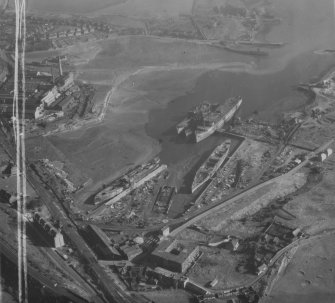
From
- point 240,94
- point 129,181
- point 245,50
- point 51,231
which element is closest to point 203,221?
point 129,181

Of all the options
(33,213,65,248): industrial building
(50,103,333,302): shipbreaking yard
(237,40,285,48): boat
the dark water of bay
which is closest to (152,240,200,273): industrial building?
(50,103,333,302): shipbreaking yard

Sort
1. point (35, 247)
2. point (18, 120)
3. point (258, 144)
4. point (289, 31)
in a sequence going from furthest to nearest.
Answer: point (289, 31) < point (18, 120) < point (258, 144) < point (35, 247)

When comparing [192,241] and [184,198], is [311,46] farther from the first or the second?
[192,241]

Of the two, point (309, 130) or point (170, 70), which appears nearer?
point (309, 130)

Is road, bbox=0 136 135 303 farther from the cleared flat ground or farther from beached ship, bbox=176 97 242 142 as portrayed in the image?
beached ship, bbox=176 97 242 142

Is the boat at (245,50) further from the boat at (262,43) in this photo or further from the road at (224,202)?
the road at (224,202)

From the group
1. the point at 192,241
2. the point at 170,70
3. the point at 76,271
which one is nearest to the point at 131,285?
the point at 76,271
